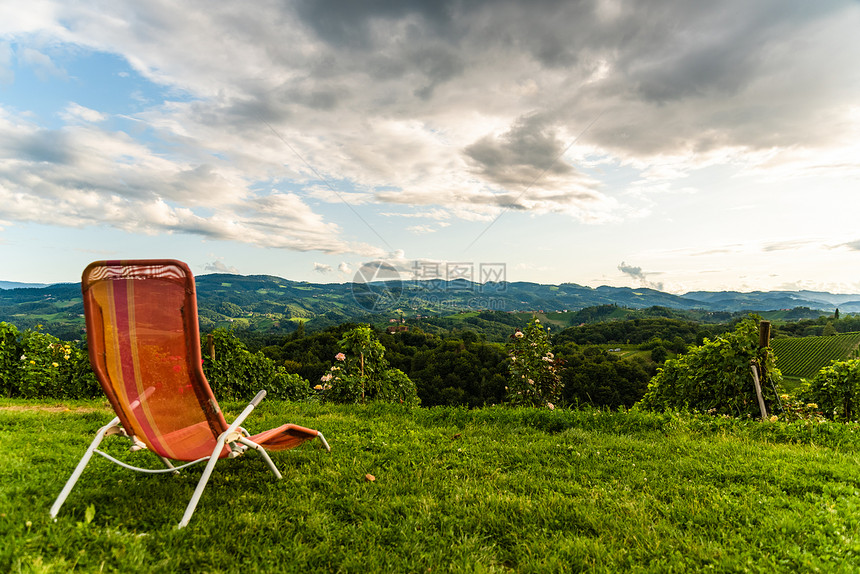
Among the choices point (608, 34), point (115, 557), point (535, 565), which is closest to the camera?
point (115, 557)

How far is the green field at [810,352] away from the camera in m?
46.7

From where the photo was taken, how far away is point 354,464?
12.5 ft

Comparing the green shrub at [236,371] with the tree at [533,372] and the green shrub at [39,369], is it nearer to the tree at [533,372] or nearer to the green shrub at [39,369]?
the green shrub at [39,369]

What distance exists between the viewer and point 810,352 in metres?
50.3

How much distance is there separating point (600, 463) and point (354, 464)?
2.34 metres

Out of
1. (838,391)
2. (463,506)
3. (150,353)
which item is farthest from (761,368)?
(150,353)

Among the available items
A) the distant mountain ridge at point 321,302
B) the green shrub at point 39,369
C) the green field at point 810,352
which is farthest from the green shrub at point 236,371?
the green field at point 810,352

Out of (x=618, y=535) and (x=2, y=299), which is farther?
(x=2, y=299)

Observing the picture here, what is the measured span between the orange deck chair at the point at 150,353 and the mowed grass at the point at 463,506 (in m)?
0.45

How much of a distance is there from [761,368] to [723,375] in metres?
0.50

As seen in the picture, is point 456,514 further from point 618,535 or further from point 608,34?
point 608,34

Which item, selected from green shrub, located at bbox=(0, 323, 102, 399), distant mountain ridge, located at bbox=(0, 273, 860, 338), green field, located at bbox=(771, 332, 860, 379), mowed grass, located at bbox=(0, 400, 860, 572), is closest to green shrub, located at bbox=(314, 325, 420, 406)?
mowed grass, located at bbox=(0, 400, 860, 572)

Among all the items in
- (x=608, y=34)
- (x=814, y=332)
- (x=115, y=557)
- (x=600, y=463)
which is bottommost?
(x=814, y=332)

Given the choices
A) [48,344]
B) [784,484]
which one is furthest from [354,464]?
[48,344]
